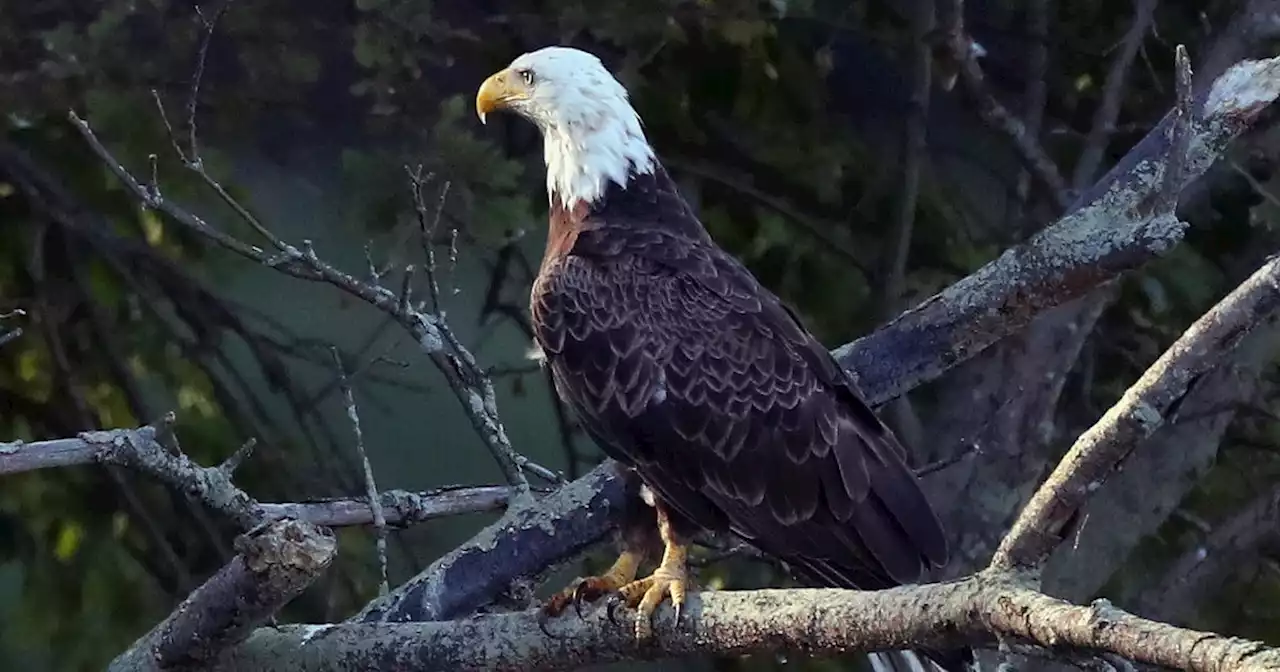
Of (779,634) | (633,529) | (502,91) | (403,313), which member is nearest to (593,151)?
(502,91)

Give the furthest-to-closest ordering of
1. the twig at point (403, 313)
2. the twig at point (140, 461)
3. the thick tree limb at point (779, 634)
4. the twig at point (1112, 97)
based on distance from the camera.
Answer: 1. the twig at point (1112, 97)
2. the twig at point (403, 313)
3. the twig at point (140, 461)
4. the thick tree limb at point (779, 634)

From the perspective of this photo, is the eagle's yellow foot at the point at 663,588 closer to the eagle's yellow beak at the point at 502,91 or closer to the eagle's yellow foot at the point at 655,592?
the eagle's yellow foot at the point at 655,592

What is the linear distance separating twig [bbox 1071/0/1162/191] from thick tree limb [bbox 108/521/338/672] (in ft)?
8.72

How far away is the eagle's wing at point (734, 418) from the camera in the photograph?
2750 mm

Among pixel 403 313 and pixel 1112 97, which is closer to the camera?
pixel 403 313

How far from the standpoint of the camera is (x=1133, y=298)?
14.2 ft

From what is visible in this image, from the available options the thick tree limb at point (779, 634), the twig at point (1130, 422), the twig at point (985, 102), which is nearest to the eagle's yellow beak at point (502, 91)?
the twig at point (985, 102)

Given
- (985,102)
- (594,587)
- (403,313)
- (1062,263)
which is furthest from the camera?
(985,102)

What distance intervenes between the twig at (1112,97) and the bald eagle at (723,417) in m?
1.47

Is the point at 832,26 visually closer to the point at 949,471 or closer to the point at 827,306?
the point at 827,306

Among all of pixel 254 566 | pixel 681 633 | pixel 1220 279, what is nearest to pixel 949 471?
pixel 1220 279

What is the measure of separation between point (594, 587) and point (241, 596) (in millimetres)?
735

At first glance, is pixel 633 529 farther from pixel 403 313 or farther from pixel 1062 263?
pixel 1062 263

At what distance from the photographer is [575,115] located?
Answer: 3.27m
